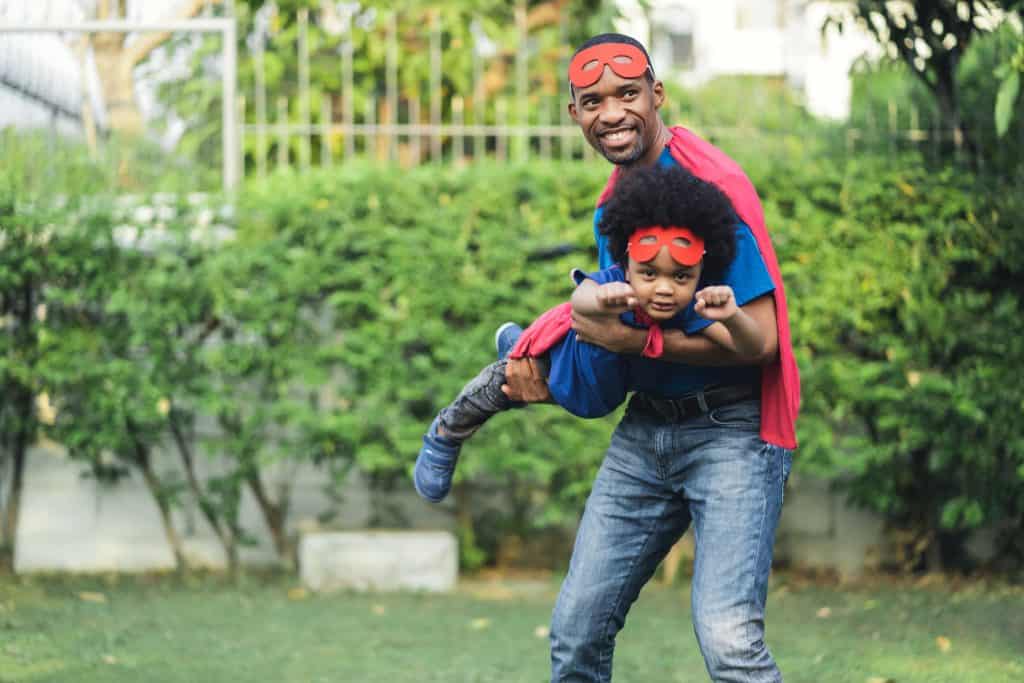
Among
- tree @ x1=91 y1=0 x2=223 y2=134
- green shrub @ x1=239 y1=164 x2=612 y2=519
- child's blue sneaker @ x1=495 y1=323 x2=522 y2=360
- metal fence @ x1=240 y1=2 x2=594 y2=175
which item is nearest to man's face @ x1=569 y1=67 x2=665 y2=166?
child's blue sneaker @ x1=495 y1=323 x2=522 y2=360

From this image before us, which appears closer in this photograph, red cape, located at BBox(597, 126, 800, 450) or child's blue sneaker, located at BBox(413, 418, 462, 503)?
red cape, located at BBox(597, 126, 800, 450)

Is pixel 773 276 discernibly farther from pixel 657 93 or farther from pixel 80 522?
pixel 80 522

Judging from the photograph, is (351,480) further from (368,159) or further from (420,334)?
(368,159)

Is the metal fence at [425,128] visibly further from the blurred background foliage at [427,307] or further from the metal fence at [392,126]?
the blurred background foliage at [427,307]

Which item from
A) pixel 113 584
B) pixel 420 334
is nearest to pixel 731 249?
pixel 420 334

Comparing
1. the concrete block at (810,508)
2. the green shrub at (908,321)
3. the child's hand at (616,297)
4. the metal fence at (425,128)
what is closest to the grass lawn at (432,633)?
the concrete block at (810,508)

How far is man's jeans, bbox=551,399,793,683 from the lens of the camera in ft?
10.4

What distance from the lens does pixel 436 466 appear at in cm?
369

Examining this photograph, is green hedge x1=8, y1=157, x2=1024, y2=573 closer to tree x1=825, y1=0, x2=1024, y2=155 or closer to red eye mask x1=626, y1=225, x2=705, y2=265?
tree x1=825, y1=0, x2=1024, y2=155

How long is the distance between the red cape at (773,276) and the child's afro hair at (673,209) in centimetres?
12

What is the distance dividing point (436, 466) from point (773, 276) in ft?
3.47

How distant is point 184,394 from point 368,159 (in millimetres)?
1510

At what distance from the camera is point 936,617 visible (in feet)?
20.4

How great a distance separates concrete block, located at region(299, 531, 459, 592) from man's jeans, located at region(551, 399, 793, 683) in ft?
11.6
